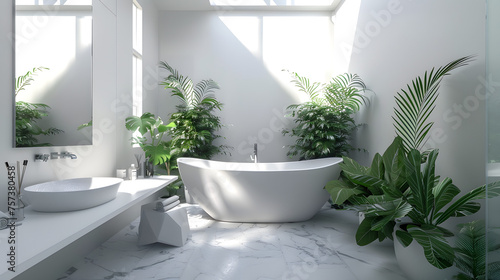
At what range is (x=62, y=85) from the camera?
6.20 ft

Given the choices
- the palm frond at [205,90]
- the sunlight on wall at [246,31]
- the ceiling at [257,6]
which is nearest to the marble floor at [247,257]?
the palm frond at [205,90]

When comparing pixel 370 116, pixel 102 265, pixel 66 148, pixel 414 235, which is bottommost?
pixel 102 265

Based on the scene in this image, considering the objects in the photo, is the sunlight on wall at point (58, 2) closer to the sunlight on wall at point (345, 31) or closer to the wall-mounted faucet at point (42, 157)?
the wall-mounted faucet at point (42, 157)

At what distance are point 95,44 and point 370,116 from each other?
2.87 m

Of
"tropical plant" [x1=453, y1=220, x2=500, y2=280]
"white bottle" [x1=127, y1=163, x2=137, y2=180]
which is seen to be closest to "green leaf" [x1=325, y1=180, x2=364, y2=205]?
"tropical plant" [x1=453, y1=220, x2=500, y2=280]

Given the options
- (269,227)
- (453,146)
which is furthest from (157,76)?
(453,146)

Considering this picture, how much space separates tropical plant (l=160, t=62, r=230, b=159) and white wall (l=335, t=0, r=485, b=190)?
6.32 feet

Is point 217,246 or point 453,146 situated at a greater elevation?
point 453,146

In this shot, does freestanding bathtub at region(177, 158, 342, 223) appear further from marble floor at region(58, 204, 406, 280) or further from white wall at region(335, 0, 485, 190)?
white wall at region(335, 0, 485, 190)

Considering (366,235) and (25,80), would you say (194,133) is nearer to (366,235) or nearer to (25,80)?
(25,80)

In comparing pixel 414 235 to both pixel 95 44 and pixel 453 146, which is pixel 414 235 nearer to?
pixel 453 146

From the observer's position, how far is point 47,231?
1201 mm

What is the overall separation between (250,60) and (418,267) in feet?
10.8

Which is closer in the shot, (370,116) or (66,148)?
(66,148)
